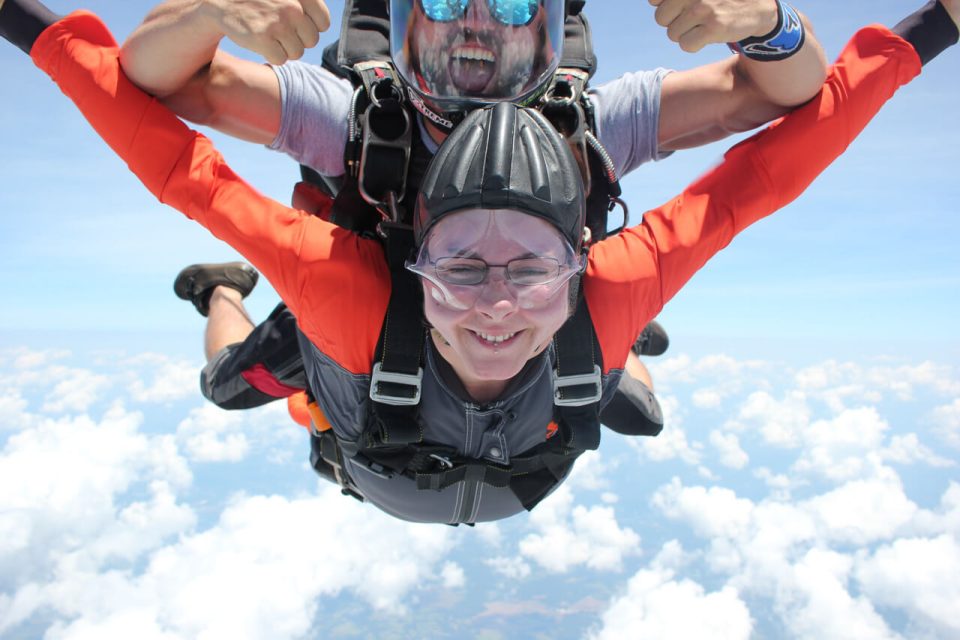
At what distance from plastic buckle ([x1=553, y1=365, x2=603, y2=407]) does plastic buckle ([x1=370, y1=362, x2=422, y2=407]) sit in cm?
50

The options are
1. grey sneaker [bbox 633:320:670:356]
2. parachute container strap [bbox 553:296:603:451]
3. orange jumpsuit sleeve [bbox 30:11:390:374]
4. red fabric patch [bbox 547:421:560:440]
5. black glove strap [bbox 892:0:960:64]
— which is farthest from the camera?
grey sneaker [bbox 633:320:670:356]

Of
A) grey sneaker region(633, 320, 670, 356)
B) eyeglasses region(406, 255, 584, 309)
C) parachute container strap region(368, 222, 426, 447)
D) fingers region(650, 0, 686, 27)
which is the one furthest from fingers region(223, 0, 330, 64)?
grey sneaker region(633, 320, 670, 356)

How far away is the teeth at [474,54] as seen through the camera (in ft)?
7.14

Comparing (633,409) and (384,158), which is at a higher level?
(384,158)

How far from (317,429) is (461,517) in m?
0.79

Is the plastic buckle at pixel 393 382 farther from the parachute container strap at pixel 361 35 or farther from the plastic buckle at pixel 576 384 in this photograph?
the parachute container strap at pixel 361 35

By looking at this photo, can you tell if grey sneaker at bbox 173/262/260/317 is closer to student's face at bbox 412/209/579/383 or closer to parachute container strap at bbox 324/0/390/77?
parachute container strap at bbox 324/0/390/77

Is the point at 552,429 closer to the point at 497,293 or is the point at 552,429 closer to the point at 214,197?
the point at 497,293

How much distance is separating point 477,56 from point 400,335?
1001 millimetres

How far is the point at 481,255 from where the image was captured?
1939 millimetres

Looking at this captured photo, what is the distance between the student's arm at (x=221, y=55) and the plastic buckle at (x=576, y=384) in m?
1.40

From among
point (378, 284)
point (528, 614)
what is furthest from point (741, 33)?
point (528, 614)

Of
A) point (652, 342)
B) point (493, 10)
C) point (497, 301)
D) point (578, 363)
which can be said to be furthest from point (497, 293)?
point (652, 342)

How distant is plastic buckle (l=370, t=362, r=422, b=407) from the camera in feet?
7.20
